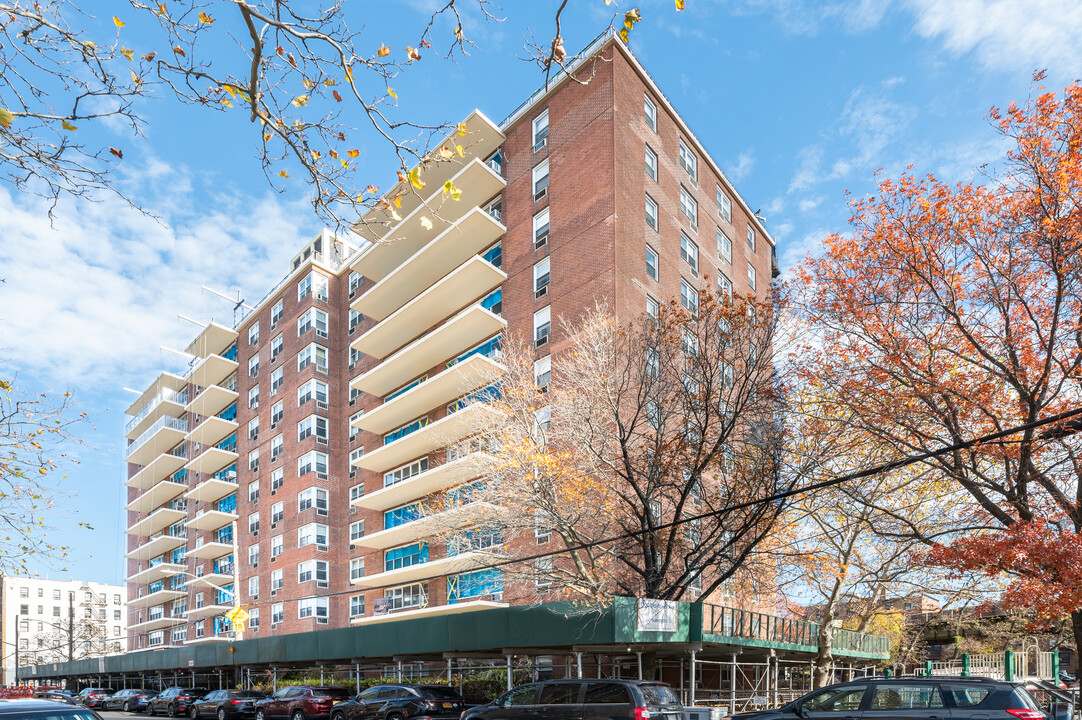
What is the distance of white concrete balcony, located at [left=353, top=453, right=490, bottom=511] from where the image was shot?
34.7 metres

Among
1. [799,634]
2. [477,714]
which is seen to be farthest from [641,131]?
[477,714]

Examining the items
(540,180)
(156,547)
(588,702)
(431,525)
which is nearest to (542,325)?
(540,180)

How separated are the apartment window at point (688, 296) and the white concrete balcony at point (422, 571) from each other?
1543 centimetres

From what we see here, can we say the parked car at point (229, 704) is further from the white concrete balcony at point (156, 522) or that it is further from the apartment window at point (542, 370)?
the white concrete balcony at point (156, 522)

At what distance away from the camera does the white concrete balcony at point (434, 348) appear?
3697 cm

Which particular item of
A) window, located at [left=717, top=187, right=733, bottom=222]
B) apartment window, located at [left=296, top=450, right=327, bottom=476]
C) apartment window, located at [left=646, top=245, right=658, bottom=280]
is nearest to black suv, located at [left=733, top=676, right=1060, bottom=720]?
apartment window, located at [left=646, top=245, right=658, bottom=280]

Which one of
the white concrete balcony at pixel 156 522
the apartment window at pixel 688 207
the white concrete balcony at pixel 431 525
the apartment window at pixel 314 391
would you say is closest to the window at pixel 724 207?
the apartment window at pixel 688 207

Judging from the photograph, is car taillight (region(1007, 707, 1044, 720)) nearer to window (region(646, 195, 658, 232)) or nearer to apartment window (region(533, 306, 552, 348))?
apartment window (region(533, 306, 552, 348))

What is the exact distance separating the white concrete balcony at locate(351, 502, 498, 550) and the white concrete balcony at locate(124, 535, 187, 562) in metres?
29.6

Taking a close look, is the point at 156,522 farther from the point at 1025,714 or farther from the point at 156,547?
the point at 1025,714

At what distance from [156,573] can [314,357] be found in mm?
30674

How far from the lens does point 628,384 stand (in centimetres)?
2511

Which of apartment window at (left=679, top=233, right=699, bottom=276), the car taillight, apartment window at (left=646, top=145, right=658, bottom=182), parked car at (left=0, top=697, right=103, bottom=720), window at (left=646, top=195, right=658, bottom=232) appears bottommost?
the car taillight

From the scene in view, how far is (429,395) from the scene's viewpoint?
39656mm
